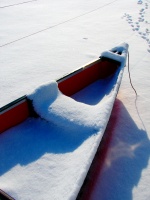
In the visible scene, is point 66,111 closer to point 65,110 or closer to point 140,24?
point 65,110

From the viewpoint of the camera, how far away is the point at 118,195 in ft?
6.01

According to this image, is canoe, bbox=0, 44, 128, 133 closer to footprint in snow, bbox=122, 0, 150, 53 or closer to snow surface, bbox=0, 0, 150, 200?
snow surface, bbox=0, 0, 150, 200

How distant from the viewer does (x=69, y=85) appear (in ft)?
8.66

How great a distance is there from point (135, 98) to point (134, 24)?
3.78 meters

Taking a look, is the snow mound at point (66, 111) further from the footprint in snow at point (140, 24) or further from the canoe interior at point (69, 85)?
the footprint in snow at point (140, 24)

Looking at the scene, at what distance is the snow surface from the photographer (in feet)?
5.92

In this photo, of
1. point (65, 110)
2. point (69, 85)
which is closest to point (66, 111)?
point (65, 110)

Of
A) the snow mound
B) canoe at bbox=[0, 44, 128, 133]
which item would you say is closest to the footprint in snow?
canoe at bbox=[0, 44, 128, 133]

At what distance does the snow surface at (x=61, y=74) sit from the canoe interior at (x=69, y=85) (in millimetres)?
92

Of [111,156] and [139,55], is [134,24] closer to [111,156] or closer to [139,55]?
[139,55]

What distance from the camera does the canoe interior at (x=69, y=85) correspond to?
82.1 inches

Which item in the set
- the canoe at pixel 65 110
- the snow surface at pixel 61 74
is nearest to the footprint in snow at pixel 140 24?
the snow surface at pixel 61 74

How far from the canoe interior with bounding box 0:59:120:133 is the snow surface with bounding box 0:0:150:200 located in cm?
9

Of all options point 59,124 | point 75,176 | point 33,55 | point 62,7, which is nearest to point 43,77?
point 33,55
